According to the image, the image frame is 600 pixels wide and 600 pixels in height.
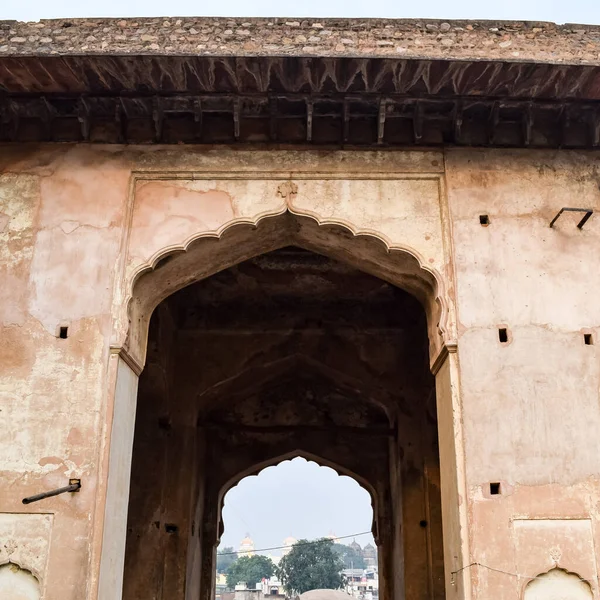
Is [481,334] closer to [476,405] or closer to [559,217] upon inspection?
[476,405]

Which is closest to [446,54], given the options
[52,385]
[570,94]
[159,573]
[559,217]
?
[570,94]

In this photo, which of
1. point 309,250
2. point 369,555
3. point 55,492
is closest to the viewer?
point 55,492

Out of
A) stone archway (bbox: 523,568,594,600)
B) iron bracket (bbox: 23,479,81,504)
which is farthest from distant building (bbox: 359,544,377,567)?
A: iron bracket (bbox: 23,479,81,504)

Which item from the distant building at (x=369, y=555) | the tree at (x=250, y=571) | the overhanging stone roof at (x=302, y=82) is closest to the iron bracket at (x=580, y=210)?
the overhanging stone roof at (x=302, y=82)

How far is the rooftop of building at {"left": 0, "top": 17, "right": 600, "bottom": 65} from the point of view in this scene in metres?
6.54

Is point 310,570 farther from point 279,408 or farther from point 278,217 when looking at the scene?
point 278,217

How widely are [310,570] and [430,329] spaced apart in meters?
40.0

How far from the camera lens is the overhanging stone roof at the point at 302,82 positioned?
6375mm

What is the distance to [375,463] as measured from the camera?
11477 mm

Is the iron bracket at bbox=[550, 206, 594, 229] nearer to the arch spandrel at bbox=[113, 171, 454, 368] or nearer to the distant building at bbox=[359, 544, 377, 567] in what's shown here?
the arch spandrel at bbox=[113, 171, 454, 368]

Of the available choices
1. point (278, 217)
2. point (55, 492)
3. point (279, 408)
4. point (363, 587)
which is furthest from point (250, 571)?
point (55, 492)

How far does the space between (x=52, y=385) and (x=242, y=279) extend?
162 inches

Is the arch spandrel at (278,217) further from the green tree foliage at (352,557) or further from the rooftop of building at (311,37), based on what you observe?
the green tree foliage at (352,557)

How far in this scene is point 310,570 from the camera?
44062mm
